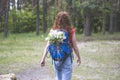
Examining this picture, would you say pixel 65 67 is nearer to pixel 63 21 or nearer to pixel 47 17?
pixel 63 21

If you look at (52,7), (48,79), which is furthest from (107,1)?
(48,79)

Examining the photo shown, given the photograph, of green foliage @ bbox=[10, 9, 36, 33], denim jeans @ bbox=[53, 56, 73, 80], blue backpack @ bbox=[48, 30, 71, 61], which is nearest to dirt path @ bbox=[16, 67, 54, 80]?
denim jeans @ bbox=[53, 56, 73, 80]

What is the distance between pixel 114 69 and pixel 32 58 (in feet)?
15.7

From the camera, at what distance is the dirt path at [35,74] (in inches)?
458

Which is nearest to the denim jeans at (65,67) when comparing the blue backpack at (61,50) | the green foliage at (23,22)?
the blue backpack at (61,50)

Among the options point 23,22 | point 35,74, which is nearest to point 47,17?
point 23,22

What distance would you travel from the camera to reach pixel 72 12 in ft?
123

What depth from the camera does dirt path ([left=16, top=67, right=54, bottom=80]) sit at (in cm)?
1162

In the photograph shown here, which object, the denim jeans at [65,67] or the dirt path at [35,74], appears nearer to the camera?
the denim jeans at [65,67]

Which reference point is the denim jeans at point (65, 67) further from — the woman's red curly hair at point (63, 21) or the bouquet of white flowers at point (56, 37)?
the woman's red curly hair at point (63, 21)

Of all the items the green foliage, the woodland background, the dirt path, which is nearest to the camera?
the dirt path

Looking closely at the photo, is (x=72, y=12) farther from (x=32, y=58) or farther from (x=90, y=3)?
(x=32, y=58)

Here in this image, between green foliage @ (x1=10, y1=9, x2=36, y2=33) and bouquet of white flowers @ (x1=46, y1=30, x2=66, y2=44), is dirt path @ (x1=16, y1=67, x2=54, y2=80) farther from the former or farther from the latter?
green foliage @ (x1=10, y1=9, x2=36, y2=33)

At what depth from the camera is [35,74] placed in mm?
12391
